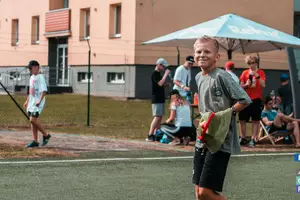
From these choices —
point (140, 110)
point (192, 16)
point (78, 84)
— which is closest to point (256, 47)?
point (140, 110)

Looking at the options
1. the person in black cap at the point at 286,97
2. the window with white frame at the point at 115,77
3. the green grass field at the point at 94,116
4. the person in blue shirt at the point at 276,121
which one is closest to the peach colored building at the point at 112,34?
the window with white frame at the point at 115,77

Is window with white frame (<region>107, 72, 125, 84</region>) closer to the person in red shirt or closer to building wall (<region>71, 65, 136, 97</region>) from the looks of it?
building wall (<region>71, 65, 136, 97</region>)

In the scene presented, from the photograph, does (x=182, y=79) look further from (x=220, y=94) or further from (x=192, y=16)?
(x=192, y=16)

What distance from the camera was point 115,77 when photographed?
34531mm

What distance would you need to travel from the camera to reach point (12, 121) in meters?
20.8

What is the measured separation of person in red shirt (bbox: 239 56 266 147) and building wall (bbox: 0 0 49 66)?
25437 mm

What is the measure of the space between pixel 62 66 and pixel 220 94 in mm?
33203

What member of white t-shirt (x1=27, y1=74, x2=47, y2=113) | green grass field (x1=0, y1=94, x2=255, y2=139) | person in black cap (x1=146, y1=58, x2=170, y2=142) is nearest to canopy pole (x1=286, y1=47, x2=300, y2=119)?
person in black cap (x1=146, y1=58, x2=170, y2=142)

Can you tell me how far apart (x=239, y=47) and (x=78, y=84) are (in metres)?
18.7

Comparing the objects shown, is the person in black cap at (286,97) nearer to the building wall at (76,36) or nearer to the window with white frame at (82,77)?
the building wall at (76,36)

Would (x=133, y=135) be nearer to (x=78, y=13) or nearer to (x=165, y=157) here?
(x=165, y=157)

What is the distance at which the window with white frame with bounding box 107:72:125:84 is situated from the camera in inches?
1336

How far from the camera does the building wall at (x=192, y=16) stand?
3288 cm

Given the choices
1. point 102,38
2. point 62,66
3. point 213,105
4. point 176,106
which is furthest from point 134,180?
point 62,66
